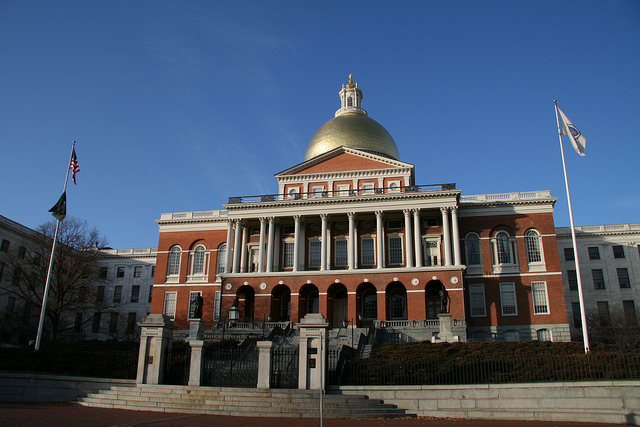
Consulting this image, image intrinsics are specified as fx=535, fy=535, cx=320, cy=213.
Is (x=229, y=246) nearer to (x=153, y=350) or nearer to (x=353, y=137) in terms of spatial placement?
(x=353, y=137)

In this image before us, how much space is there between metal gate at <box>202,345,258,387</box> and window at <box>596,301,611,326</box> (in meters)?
44.7

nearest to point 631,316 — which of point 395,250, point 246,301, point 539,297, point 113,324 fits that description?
point 539,297

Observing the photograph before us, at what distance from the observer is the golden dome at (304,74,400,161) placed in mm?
55781

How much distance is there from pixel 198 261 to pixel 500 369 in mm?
40828

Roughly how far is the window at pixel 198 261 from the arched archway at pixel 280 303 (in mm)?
9422

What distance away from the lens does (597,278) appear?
197 feet

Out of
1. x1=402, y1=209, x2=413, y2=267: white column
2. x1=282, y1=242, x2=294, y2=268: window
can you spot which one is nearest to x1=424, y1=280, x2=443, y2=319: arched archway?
x1=402, y1=209, x2=413, y2=267: white column

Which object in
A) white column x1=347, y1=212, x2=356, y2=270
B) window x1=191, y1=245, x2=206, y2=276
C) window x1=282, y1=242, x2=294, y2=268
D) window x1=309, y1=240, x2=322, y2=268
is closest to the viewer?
white column x1=347, y1=212, x2=356, y2=270

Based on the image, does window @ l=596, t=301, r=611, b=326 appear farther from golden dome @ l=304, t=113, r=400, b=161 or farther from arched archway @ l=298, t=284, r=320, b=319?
arched archway @ l=298, t=284, r=320, b=319

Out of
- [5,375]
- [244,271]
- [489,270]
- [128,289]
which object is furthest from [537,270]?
[128,289]

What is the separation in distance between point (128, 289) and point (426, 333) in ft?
137

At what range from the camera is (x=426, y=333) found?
40.8 meters

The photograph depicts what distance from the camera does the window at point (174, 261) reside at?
5578 centimetres

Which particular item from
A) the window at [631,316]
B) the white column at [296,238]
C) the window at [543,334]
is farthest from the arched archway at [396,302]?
the window at [631,316]
